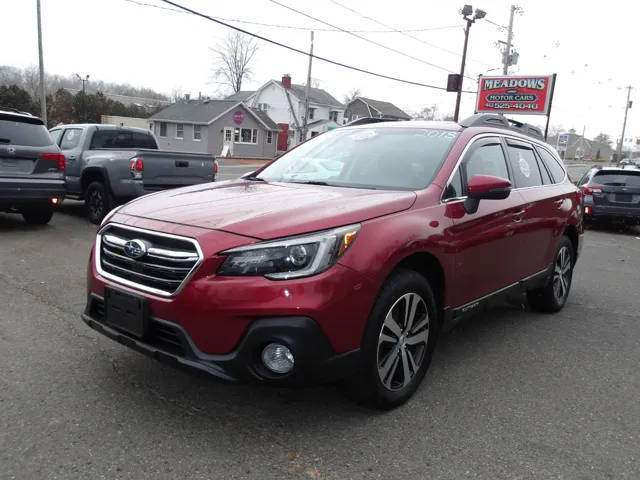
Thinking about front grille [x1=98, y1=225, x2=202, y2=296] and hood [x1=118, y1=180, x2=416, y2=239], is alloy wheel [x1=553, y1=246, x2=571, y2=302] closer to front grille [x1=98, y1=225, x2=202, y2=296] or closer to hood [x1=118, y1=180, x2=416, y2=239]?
hood [x1=118, y1=180, x2=416, y2=239]

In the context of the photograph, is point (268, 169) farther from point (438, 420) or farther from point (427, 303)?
point (438, 420)

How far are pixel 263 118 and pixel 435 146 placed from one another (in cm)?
4682

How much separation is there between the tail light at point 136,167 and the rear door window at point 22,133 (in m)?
1.23

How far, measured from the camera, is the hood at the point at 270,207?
9.07 feet

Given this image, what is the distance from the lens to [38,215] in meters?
8.68

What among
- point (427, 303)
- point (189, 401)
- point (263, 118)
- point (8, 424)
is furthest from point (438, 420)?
point (263, 118)

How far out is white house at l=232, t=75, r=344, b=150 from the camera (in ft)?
187

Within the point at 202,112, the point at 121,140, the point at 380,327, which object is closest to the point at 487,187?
the point at 380,327

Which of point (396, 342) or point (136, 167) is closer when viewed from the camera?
point (396, 342)

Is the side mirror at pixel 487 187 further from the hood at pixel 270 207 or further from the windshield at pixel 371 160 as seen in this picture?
the hood at pixel 270 207

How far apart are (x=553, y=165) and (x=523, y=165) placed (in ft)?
2.99

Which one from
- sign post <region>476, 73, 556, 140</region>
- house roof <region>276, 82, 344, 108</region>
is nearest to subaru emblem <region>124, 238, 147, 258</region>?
sign post <region>476, 73, 556, 140</region>

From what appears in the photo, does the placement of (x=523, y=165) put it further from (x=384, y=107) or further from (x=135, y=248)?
(x=384, y=107)

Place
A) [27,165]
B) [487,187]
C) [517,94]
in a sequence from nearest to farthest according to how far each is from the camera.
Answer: [487,187], [27,165], [517,94]
